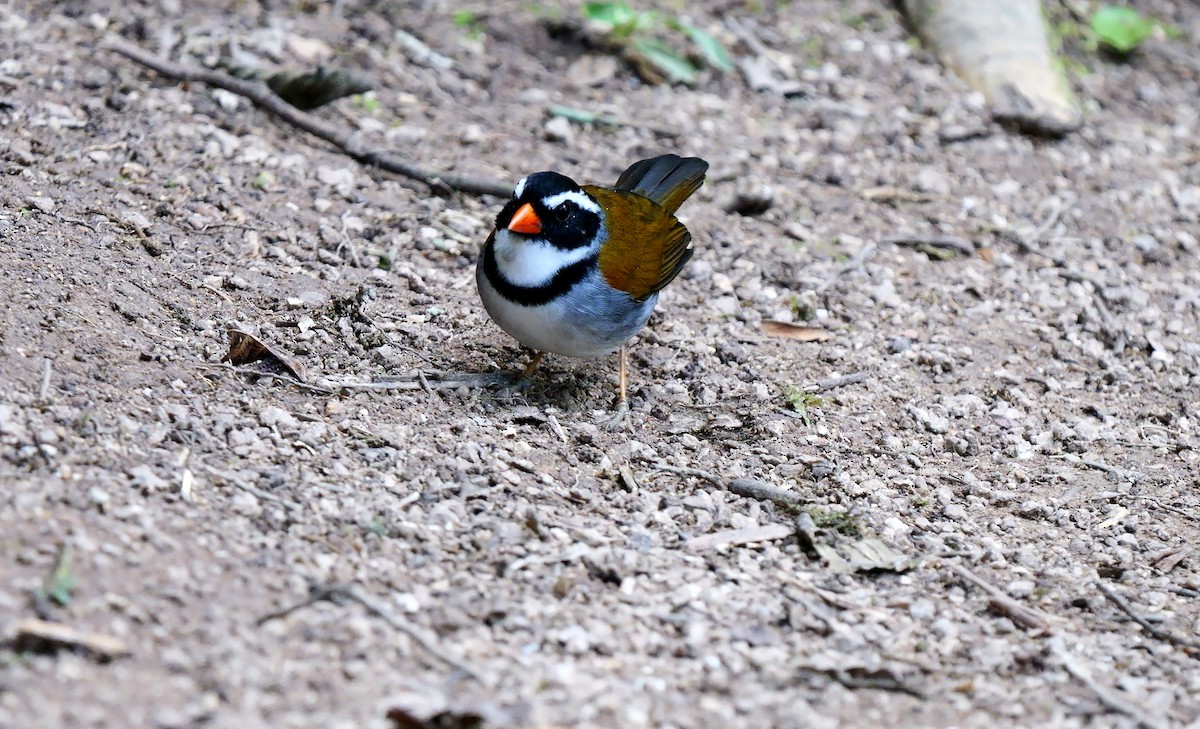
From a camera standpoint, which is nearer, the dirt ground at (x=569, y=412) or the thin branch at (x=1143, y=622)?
the dirt ground at (x=569, y=412)

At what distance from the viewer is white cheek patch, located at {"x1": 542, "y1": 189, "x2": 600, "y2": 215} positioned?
4.80m

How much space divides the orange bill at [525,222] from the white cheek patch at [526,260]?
0.07m

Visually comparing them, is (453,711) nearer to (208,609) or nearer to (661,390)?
(208,609)

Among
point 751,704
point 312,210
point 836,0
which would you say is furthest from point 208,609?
point 836,0

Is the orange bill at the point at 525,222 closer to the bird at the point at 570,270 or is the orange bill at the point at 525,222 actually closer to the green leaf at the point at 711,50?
the bird at the point at 570,270

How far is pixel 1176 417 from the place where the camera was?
18.0 ft

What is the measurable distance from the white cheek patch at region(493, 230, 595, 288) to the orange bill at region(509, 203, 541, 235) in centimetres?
7

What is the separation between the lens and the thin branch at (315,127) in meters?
6.38

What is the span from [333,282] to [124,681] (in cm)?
270

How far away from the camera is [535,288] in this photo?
4.81 meters

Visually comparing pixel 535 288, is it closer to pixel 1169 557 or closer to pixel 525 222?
pixel 525 222

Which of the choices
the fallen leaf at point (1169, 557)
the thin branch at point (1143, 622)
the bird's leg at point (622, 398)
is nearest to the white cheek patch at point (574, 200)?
the bird's leg at point (622, 398)

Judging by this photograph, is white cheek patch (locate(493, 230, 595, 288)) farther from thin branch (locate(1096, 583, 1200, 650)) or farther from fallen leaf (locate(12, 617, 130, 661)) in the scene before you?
thin branch (locate(1096, 583, 1200, 650))

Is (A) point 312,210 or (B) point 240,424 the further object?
(A) point 312,210
